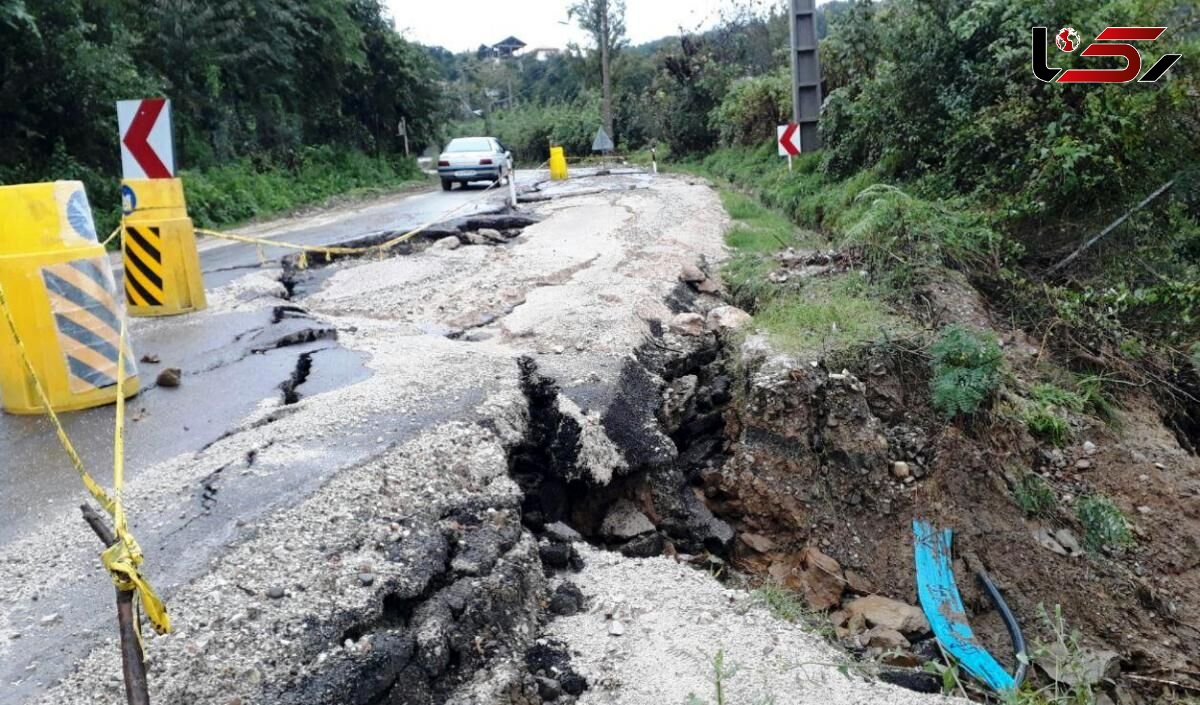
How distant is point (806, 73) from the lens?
16.3m

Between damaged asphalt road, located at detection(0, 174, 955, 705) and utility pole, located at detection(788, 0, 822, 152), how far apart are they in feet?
35.2

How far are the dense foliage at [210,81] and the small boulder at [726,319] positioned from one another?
41.8ft

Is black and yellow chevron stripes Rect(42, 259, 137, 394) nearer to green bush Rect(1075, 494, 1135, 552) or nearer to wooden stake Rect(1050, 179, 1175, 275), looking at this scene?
green bush Rect(1075, 494, 1135, 552)

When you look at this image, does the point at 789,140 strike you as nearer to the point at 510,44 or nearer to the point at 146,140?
the point at 146,140

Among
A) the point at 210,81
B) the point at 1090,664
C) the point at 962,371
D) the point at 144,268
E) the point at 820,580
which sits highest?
the point at 210,81

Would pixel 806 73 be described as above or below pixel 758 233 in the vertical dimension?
above

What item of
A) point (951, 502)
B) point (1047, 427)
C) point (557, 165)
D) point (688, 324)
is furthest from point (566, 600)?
point (557, 165)

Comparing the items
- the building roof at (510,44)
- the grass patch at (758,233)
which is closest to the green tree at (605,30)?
the grass patch at (758,233)

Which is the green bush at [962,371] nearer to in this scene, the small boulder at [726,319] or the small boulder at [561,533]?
the small boulder at [726,319]

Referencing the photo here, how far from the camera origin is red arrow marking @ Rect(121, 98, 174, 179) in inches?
276

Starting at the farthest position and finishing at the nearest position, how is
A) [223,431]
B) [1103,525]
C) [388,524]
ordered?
[1103,525]
[223,431]
[388,524]

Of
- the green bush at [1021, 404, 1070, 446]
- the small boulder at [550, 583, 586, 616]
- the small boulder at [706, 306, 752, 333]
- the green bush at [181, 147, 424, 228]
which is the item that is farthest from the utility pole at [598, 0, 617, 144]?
the small boulder at [550, 583, 586, 616]

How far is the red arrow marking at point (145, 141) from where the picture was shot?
7.01m

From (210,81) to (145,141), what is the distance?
15889mm
